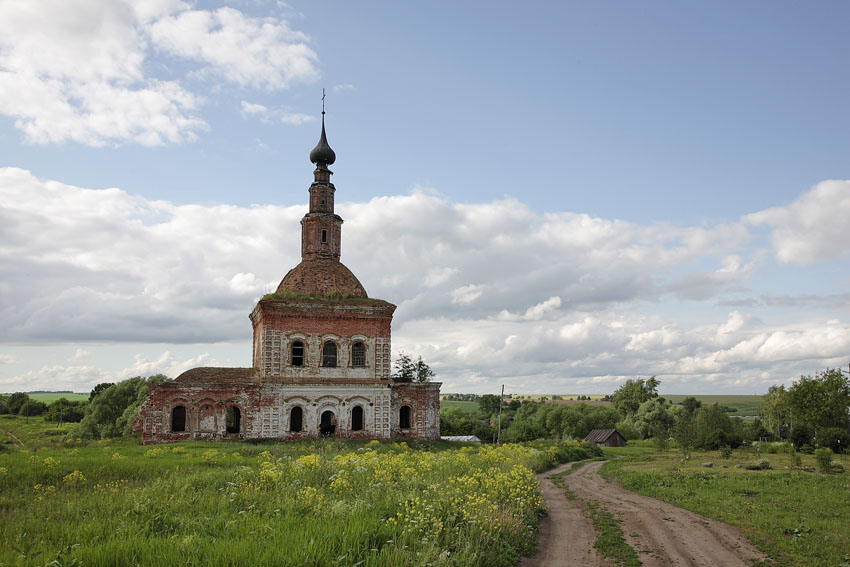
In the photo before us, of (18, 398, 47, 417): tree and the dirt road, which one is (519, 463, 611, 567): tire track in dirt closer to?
the dirt road

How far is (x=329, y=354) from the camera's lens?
33688 millimetres

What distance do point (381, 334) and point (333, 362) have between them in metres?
3.20

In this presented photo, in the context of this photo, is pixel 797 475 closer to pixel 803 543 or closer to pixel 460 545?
pixel 803 543

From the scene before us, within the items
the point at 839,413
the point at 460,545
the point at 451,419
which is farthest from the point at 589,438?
the point at 460,545

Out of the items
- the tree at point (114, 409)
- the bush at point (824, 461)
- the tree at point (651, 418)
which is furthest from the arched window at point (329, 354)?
the tree at point (651, 418)

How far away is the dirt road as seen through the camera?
11078 millimetres

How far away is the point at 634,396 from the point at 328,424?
57.5m

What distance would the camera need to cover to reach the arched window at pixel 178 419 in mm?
31297

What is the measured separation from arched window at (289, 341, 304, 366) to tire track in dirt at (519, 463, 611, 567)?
18.5m

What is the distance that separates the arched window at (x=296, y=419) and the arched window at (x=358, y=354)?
4.02 m

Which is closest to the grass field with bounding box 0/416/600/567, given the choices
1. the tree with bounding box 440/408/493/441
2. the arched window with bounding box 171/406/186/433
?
the arched window with bounding box 171/406/186/433

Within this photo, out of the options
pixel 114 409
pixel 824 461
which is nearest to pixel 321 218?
pixel 824 461

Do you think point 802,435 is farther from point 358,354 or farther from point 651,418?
point 358,354

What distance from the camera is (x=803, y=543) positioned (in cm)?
1188
